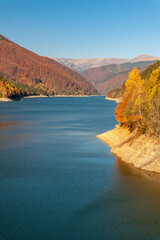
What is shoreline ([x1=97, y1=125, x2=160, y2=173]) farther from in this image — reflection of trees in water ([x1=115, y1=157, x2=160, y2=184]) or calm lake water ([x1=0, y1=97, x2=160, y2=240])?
calm lake water ([x1=0, y1=97, x2=160, y2=240])

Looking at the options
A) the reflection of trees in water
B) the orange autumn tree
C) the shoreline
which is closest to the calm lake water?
the reflection of trees in water

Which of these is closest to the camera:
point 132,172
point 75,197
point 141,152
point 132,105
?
point 75,197

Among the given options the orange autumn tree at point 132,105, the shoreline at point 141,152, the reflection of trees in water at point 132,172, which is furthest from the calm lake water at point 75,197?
the orange autumn tree at point 132,105

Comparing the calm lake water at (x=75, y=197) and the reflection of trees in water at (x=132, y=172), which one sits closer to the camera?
the calm lake water at (x=75, y=197)

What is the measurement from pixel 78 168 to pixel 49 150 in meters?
12.2

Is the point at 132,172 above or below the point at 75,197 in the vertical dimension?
above

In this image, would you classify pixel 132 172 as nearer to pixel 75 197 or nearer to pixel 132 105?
pixel 75 197

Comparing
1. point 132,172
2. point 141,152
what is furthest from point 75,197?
point 141,152

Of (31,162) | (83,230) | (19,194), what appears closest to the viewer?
(83,230)

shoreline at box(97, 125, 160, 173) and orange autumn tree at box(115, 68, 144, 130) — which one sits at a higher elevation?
orange autumn tree at box(115, 68, 144, 130)

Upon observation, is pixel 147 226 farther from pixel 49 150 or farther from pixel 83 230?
pixel 49 150

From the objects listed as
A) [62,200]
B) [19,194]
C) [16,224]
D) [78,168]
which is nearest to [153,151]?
[78,168]

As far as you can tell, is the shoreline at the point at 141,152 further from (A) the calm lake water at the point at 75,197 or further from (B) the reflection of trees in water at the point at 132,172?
(A) the calm lake water at the point at 75,197

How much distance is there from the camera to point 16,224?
22656 mm
